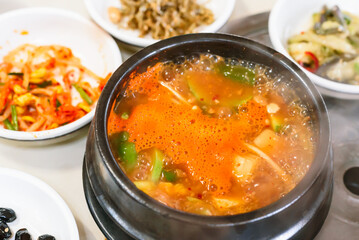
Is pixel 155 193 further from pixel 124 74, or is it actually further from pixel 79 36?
pixel 79 36

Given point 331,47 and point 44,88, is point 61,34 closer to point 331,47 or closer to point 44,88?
point 44,88

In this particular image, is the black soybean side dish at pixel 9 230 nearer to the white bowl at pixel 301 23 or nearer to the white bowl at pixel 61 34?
the white bowl at pixel 61 34

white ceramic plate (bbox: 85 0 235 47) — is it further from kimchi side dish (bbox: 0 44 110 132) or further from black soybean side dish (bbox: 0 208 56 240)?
black soybean side dish (bbox: 0 208 56 240)

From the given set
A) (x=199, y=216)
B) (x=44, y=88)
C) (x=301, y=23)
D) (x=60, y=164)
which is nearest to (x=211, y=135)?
(x=199, y=216)

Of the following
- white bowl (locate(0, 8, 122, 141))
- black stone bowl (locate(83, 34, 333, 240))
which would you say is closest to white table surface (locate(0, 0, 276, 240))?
black stone bowl (locate(83, 34, 333, 240))

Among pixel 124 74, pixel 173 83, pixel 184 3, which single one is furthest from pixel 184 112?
pixel 184 3

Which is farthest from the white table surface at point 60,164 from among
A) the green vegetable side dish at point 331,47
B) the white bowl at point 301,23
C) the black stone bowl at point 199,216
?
the green vegetable side dish at point 331,47
